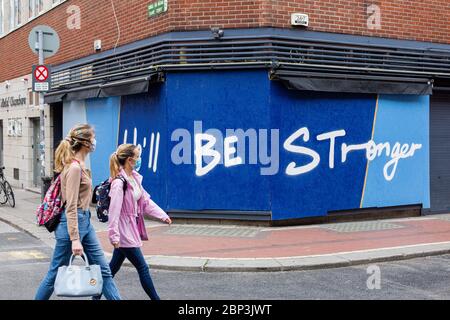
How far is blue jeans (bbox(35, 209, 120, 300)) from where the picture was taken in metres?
5.23

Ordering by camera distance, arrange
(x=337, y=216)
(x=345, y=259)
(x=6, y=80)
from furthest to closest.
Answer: (x=6, y=80), (x=337, y=216), (x=345, y=259)

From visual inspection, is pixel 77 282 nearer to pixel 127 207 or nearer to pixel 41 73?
pixel 127 207

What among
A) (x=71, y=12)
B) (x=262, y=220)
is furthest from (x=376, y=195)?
(x=71, y=12)

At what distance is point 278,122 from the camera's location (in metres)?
11.1

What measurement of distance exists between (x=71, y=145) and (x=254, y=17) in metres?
6.76

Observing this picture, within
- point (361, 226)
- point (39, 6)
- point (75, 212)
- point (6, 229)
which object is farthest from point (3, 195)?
point (75, 212)

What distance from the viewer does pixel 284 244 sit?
9.48 m

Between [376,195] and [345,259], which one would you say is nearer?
[345,259]

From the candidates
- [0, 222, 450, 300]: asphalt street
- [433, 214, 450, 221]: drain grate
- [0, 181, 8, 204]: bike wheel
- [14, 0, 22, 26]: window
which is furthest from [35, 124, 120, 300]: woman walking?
[14, 0, 22, 26]: window

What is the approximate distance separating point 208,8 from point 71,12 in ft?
21.3

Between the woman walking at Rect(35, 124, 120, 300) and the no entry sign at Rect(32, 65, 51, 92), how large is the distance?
6955 mm

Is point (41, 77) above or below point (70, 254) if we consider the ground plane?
above

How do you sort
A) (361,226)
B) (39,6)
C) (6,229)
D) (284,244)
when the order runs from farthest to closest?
(39,6), (6,229), (361,226), (284,244)

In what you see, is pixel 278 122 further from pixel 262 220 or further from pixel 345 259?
pixel 345 259
